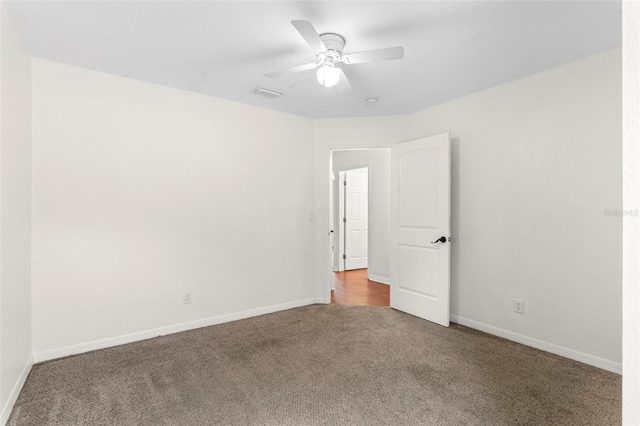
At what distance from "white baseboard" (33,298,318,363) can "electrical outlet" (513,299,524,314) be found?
7.62 ft

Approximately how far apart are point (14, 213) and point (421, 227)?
355 centimetres

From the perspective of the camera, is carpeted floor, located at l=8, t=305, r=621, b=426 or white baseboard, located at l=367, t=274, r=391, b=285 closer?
carpeted floor, located at l=8, t=305, r=621, b=426

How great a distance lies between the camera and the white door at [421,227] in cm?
357

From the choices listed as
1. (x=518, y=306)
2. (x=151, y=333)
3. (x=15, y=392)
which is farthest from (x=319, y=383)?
(x=518, y=306)

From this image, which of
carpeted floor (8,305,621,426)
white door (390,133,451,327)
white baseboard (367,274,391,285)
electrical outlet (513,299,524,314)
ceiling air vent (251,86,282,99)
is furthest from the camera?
white baseboard (367,274,391,285)

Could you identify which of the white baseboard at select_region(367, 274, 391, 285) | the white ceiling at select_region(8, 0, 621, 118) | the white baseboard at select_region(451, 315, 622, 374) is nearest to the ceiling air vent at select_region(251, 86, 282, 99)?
the white ceiling at select_region(8, 0, 621, 118)

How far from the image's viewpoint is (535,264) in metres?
3.02

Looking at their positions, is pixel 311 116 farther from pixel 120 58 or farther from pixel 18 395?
pixel 18 395

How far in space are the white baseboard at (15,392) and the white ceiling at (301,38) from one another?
7.65 feet

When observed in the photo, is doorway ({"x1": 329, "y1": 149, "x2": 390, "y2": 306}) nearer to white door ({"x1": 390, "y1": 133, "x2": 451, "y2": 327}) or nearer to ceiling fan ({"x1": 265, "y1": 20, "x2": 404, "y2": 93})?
white door ({"x1": 390, "y1": 133, "x2": 451, "y2": 327})

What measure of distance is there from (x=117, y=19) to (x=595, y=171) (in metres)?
3.58

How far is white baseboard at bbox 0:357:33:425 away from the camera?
189 cm
